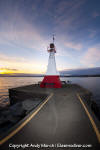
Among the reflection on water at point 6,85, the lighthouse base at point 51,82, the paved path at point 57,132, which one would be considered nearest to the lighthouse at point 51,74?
the lighthouse base at point 51,82

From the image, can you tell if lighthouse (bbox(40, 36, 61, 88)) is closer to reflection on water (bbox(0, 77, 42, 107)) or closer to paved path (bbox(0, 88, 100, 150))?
paved path (bbox(0, 88, 100, 150))

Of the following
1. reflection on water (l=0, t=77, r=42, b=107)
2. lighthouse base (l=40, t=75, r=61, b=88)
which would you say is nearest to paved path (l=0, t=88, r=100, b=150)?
lighthouse base (l=40, t=75, r=61, b=88)

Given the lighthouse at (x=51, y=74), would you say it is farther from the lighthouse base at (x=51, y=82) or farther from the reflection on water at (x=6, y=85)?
the reflection on water at (x=6, y=85)

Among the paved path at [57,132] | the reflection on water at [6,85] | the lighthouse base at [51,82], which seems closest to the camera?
the paved path at [57,132]

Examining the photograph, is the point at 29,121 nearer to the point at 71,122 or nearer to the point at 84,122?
the point at 71,122

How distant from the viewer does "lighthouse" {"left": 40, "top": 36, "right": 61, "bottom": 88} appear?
11873 mm

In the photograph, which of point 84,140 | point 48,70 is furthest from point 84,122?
point 48,70

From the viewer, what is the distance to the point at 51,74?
11859 millimetres

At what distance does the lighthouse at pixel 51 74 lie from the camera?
39.0 ft

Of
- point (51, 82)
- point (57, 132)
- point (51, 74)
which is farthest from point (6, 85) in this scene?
point (57, 132)

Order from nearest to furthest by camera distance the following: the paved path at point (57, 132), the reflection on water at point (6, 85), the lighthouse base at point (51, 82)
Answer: the paved path at point (57, 132)
the lighthouse base at point (51, 82)
the reflection on water at point (6, 85)

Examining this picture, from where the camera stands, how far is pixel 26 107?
6871mm

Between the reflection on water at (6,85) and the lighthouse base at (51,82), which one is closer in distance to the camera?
the lighthouse base at (51,82)

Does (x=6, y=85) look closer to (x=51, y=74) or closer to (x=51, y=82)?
(x=51, y=82)
